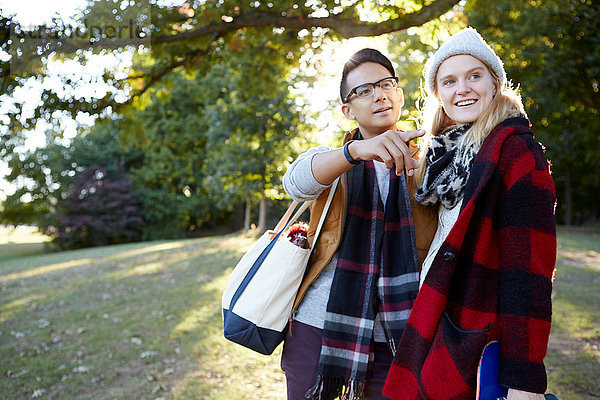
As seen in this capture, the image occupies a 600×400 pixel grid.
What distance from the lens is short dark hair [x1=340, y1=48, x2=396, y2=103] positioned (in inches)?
77.5

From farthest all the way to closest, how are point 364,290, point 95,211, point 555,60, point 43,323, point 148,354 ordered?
point 95,211 < point 555,60 < point 43,323 < point 148,354 < point 364,290

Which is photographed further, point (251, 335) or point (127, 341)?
point (127, 341)

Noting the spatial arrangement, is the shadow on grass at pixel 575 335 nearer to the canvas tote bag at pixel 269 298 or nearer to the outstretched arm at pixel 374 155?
the canvas tote bag at pixel 269 298

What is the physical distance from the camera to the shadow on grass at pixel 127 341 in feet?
14.9

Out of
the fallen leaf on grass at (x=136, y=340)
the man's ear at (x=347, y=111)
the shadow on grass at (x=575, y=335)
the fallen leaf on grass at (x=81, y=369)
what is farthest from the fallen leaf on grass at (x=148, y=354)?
the man's ear at (x=347, y=111)

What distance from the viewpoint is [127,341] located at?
A: 5.84 metres

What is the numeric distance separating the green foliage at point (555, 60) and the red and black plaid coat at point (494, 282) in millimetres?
1888

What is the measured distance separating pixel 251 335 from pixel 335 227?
569 millimetres

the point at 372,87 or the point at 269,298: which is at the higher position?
the point at 372,87

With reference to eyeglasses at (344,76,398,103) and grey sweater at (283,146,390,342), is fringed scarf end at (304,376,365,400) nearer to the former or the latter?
grey sweater at (283,146,390,342)

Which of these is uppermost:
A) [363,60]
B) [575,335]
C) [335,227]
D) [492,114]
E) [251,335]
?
[363,60]

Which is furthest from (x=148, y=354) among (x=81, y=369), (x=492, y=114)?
(x=492, y=114)

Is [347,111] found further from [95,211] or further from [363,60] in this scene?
[95,211]

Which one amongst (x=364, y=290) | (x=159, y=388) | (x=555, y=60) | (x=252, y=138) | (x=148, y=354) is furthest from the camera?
(x=252, y=138)
